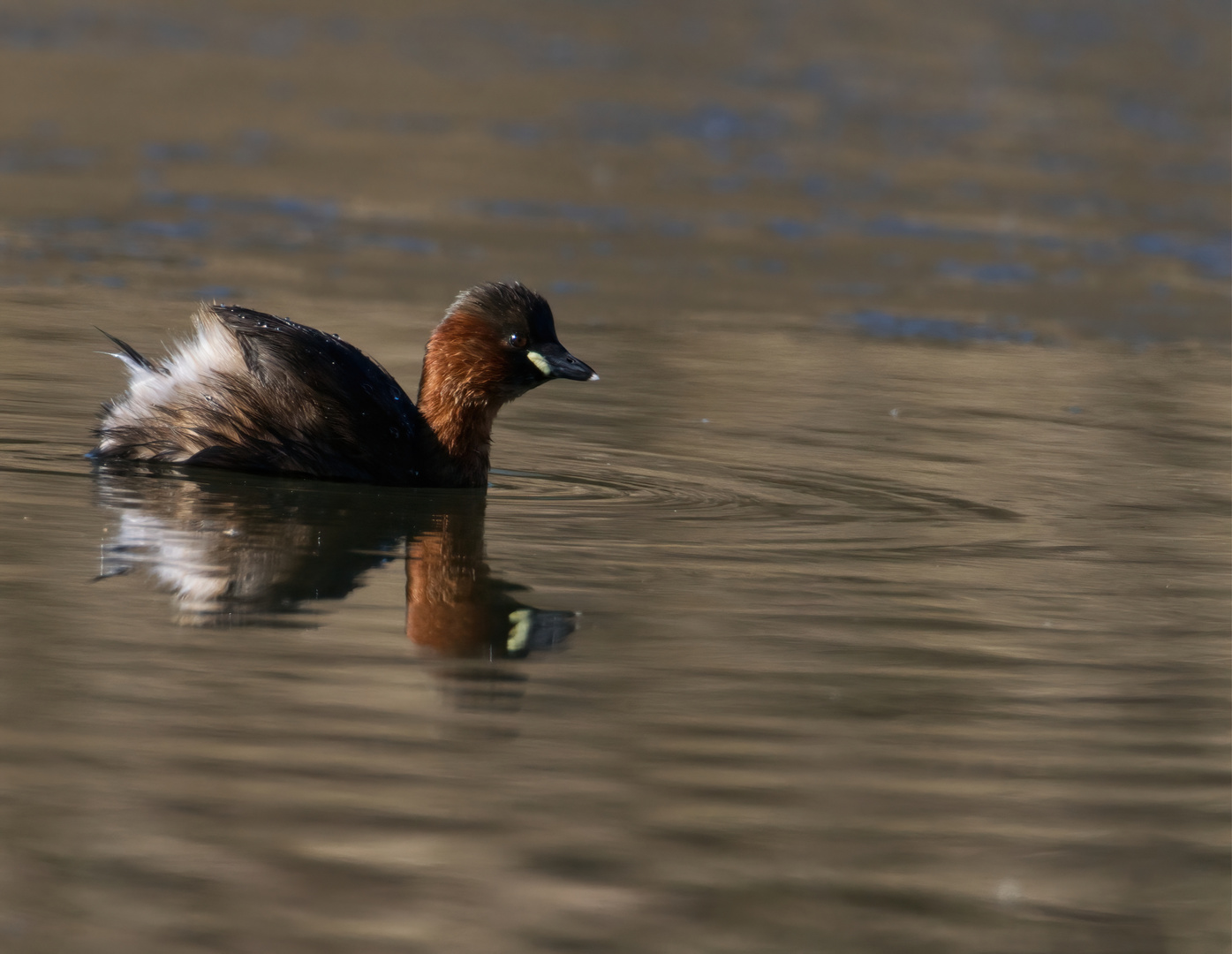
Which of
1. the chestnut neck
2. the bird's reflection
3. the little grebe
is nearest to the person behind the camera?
the bird's reflection

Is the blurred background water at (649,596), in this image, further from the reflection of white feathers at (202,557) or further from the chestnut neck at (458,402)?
the chestnut neck at (458,402)

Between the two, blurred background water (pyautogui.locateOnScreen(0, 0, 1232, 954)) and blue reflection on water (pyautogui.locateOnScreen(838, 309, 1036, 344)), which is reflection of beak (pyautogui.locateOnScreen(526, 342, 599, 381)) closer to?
blurred background water (pyautogui.locateOnScreen(0, 0, 1232, 954))

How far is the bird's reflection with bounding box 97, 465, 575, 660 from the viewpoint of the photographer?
5715 mm

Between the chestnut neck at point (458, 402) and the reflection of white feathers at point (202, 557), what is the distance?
1.01 m

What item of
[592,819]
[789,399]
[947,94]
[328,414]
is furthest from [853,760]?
[947,94]

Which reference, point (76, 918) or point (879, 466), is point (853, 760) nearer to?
point (76, 918)

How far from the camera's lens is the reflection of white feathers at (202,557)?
582 centimetres

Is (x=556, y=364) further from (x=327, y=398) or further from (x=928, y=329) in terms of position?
(x=928, y=329)

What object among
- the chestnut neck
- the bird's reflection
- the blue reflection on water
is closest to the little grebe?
the chestnut neck

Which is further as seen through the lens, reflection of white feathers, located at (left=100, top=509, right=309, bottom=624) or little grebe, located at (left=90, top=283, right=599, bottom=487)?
little grebe, located at (left=90, top=283, right=599, bottom=487)

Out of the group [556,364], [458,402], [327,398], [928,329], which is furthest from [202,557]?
[928,329]

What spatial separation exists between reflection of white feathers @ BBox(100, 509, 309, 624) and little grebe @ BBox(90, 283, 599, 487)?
2.15 feet

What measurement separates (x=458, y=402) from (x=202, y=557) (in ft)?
5.69

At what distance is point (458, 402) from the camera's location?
7742mm
